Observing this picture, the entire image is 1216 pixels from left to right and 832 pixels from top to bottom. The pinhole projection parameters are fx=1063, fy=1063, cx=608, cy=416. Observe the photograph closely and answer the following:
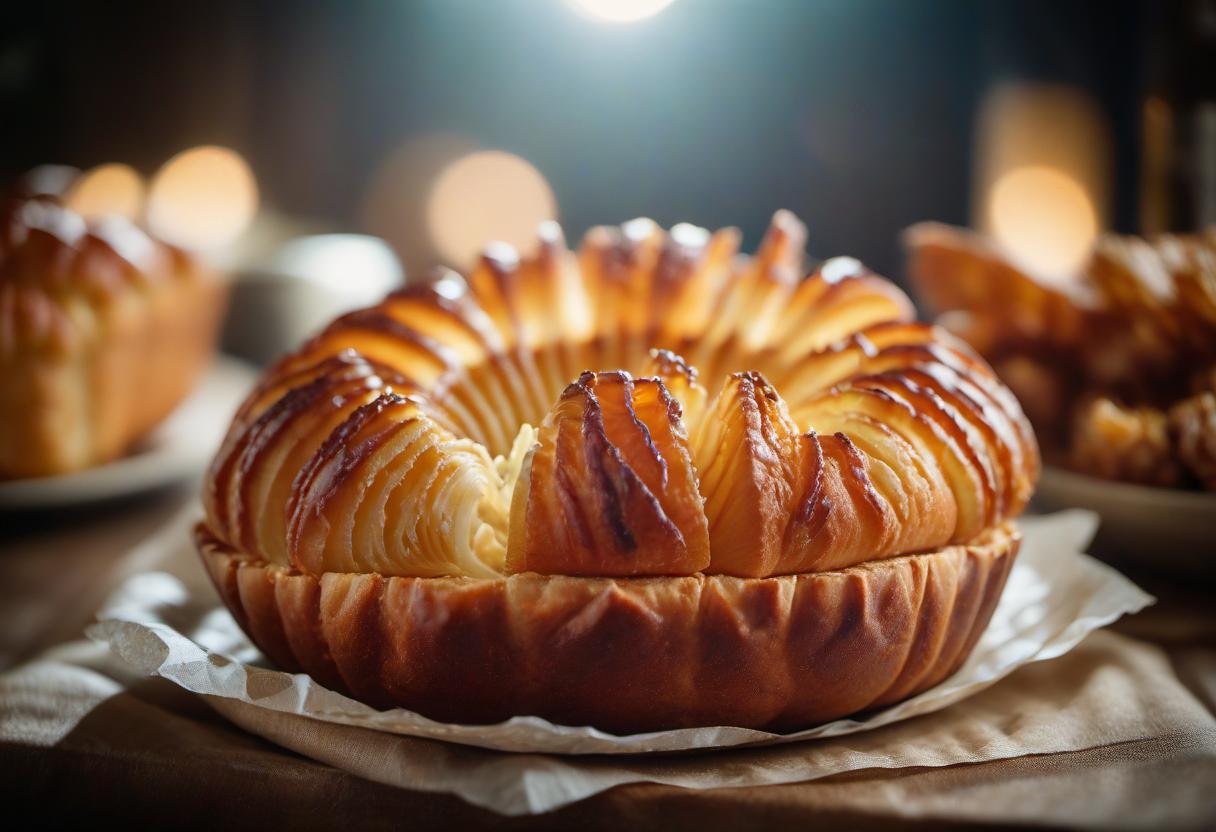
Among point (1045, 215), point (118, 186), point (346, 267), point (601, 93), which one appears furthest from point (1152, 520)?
point (118, 186)

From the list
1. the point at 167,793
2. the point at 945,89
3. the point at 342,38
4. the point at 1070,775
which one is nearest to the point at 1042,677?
the point at 1070,775

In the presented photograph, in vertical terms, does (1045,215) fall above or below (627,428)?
below

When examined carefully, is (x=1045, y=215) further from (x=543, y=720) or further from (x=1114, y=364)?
(x=543, y=720)

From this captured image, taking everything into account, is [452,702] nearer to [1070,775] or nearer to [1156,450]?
[1070,775]

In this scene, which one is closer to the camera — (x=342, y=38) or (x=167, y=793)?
(x=167, y=793)

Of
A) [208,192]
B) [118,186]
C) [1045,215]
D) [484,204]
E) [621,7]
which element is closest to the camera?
[621,7]

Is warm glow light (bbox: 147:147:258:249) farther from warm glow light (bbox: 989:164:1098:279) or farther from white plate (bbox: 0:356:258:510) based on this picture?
warm glow light (bbox: 989:164:1098:279)

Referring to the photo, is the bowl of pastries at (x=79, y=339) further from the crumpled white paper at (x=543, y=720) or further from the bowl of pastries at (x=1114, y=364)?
the bowl of pastries at (x=1114, y=364)
